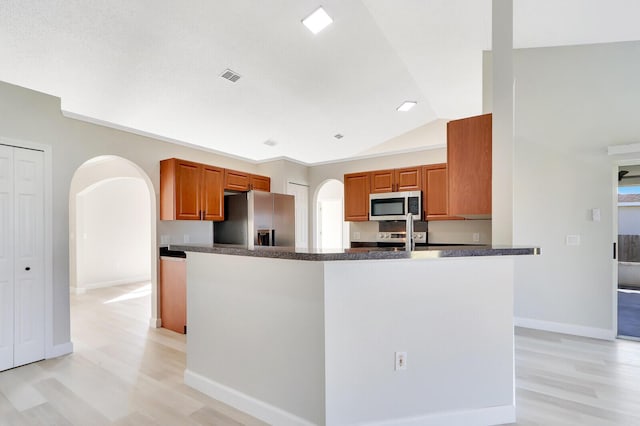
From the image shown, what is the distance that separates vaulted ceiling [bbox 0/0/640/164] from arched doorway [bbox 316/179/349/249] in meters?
3.82

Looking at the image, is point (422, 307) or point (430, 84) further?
point (430, 84)

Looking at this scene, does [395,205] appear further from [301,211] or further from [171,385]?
[171,385]

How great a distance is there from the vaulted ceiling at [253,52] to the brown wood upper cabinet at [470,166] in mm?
1514

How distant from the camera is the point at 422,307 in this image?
1.82 m

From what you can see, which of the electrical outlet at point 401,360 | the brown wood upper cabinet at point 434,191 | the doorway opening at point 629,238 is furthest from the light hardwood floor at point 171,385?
the doorway opening at point 629,238

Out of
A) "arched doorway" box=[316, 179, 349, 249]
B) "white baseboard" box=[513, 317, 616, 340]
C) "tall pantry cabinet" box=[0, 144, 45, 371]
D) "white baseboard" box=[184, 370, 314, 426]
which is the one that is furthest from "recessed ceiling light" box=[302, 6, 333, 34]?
"arched doorway" box=[316, 179, 349, 249]

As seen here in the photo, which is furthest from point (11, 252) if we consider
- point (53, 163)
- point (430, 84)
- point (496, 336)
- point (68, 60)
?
point (430, 84)

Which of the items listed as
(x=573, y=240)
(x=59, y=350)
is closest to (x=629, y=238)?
(x=573, y=240)

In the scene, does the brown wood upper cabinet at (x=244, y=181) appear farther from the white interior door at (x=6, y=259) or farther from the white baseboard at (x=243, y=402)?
the white baseboard at (x=243, y=402)

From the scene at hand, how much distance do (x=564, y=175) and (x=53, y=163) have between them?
549 cm

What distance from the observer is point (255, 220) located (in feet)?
14.3

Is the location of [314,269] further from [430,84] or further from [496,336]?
[430,84]

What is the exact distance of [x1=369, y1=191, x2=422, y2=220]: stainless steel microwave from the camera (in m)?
4.30

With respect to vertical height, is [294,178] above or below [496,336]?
above
